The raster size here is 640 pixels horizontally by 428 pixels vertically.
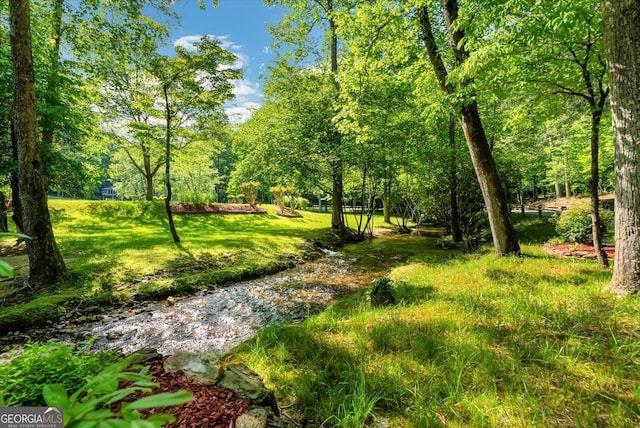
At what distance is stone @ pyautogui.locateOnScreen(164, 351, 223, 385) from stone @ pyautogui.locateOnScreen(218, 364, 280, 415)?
0.27 ft

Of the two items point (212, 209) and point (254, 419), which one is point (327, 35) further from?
point (254, 419)

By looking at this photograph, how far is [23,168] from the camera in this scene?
5598mm

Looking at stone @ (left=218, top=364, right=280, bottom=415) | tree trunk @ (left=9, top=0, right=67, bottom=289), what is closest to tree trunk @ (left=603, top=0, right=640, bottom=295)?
stone @ (left=218, top=364, right=280, bottom=415)

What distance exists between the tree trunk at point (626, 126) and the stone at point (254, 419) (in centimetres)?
441

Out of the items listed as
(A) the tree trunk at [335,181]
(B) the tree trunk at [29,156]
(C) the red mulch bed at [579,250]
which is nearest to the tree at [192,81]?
(B) the tree trunk at [29,156]

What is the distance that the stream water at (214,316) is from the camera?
4691mm

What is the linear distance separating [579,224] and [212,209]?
19244mm

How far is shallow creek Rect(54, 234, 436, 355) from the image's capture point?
4.70 metres

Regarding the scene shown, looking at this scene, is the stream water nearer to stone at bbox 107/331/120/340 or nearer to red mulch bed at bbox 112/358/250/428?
stone at bbox 107/331/120/340

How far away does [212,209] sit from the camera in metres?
20.1

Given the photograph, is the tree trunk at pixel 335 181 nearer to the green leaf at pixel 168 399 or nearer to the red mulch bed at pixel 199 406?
the red mulch bed at pixel 199 406

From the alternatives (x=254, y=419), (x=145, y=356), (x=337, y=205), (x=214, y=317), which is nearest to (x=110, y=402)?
(x=254, y=419)

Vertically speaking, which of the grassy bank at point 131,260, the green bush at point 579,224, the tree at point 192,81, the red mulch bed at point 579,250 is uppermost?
the tree at point 192,81

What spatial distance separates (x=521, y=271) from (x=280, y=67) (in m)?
14.2
